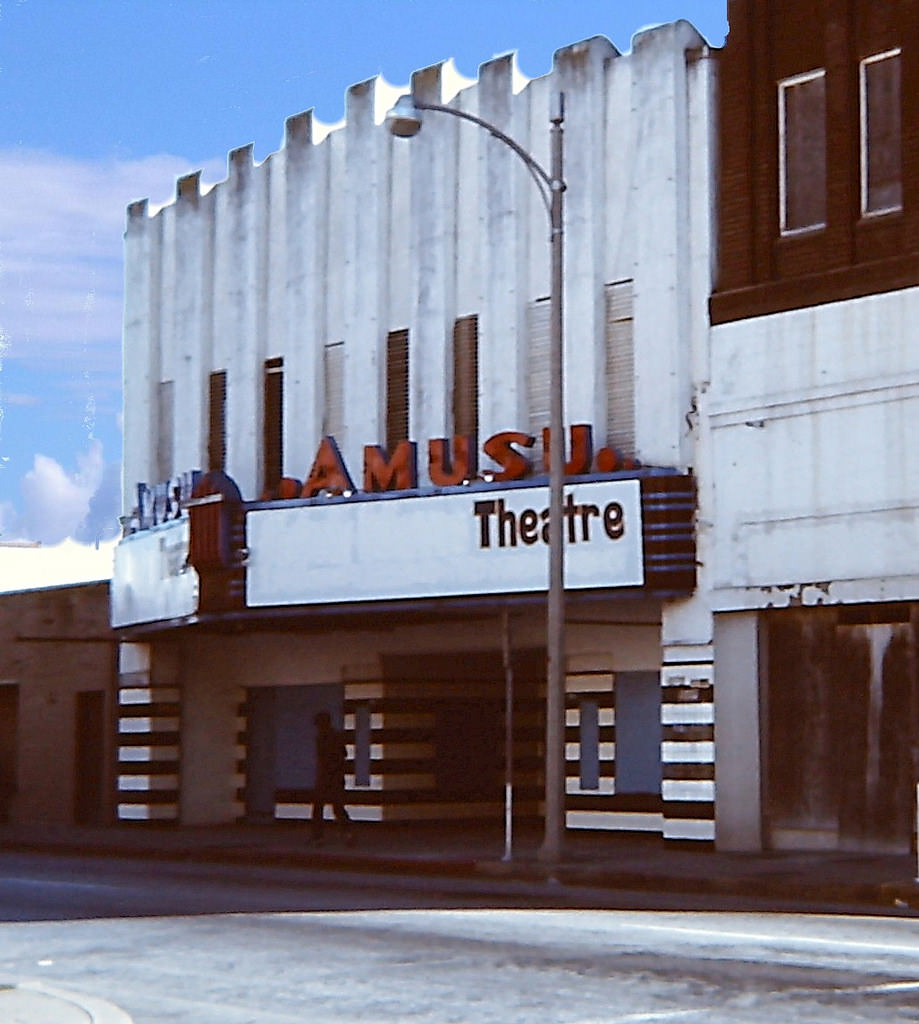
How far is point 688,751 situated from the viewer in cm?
2925

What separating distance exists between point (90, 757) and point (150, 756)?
340 cm

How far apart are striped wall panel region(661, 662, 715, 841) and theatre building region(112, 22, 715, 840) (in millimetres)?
40

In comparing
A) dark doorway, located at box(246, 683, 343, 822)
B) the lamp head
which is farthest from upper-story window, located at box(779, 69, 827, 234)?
dark doorway, located at box(246, 683, 343, 822)

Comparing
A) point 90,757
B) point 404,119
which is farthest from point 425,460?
point 90,757

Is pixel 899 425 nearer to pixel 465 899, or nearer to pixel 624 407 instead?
pixel 624 407

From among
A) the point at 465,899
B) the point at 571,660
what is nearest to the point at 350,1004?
the point at 465,899

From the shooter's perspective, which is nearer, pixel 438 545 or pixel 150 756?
pixel 438 545

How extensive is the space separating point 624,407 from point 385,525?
13.2 ft

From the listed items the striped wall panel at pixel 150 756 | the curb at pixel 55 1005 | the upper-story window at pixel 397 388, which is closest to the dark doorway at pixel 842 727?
the upper-story window at pixel 397 388

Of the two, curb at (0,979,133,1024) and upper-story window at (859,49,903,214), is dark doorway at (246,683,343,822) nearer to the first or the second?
upper-story window at (859,49,903,214)

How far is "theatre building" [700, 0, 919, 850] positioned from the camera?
26.9 meters

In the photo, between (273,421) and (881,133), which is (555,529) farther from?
(273,421)

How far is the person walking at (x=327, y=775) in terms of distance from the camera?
32.2m

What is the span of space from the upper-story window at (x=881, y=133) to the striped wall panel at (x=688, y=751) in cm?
668
